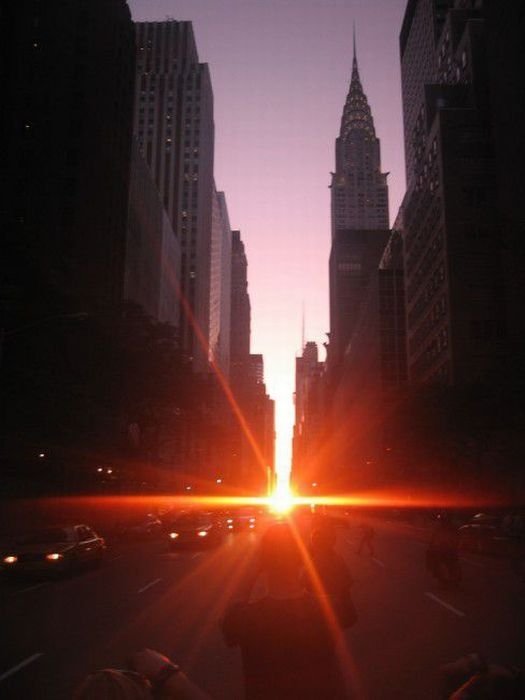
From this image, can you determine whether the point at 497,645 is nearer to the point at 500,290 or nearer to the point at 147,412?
the point at 147,412

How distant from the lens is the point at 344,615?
4527mm

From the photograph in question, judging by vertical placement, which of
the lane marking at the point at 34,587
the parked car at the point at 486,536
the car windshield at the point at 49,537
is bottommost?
the lane marking at the point at 34,587

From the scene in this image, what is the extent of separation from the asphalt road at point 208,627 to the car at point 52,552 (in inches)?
19.9

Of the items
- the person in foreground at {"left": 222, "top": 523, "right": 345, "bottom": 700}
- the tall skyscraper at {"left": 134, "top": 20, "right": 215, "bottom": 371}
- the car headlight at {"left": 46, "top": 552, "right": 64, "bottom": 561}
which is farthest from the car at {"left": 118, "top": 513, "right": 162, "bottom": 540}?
the tall skyscraper at {"left": 134, "top": 20, "right": 215, "bottom": 371}

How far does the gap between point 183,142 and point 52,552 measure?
160 meters

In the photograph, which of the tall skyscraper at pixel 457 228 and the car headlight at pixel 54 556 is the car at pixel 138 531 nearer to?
the car headlight at pixel 54 556

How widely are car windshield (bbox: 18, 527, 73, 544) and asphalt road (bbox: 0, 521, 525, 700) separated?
1.18m

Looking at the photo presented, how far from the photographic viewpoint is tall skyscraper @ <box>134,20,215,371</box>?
538 feet

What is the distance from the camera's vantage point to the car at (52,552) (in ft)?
63.6

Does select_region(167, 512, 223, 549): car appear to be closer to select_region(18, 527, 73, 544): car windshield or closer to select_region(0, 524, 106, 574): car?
select_region(0, 524, 106, 574): car

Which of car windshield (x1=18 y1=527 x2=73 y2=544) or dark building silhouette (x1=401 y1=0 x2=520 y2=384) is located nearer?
car windshield (x1=18 y1=527 x2=73 y2=544)

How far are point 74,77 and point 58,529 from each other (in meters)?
69.5

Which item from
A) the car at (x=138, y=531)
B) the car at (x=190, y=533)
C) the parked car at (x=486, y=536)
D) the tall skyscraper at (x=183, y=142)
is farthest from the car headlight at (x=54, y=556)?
the tall skyscraper at (x=183, y=142)

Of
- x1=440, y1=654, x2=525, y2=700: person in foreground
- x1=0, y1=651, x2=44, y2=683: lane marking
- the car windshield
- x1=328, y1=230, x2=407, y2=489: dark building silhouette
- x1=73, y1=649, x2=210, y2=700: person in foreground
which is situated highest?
x1=328, y1=230, x2=407, y2=489: dark building silhouette
